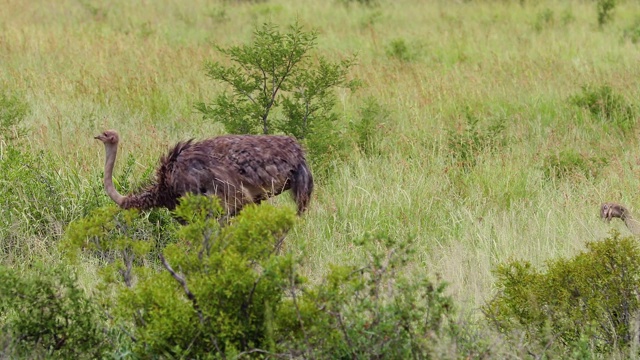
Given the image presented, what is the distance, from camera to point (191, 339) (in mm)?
A: 4289

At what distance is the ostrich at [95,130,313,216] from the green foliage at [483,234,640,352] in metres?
1.97

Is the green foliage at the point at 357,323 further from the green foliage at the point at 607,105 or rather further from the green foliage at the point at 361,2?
the green foliage at the point at 361,2

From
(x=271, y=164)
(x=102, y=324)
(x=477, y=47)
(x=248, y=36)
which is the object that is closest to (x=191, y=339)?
(x=102, y=324)

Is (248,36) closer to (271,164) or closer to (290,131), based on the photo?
(290,131)

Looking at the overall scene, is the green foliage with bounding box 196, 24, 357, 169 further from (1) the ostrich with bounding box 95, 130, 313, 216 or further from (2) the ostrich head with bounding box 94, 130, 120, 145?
(2) the ostrich head with bounding box 94, 130, 120, 145

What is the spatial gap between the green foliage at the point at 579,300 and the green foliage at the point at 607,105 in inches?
203

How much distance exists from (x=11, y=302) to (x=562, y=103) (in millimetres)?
7273

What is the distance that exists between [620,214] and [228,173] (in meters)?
2.54

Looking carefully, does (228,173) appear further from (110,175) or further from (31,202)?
(31,202)

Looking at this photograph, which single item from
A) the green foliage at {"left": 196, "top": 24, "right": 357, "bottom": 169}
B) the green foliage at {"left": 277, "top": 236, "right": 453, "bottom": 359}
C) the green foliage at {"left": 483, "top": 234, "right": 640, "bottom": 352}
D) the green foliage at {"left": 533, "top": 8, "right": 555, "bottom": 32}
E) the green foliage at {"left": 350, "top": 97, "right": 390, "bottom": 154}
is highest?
the green foliage at {"left": 277, "top": 236, "right": 453, "bottom": 359}

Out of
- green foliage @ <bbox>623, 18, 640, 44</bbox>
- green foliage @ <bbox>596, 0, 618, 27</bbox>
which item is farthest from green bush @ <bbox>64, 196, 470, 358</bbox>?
green foliage @ <bbox>596, 0, 618, 27</bbox>

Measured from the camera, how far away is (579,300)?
493 cm

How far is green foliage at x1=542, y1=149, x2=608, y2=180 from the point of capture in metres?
7.97

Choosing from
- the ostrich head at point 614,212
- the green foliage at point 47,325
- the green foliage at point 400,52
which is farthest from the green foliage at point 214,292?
the green foliage at point 400,52
